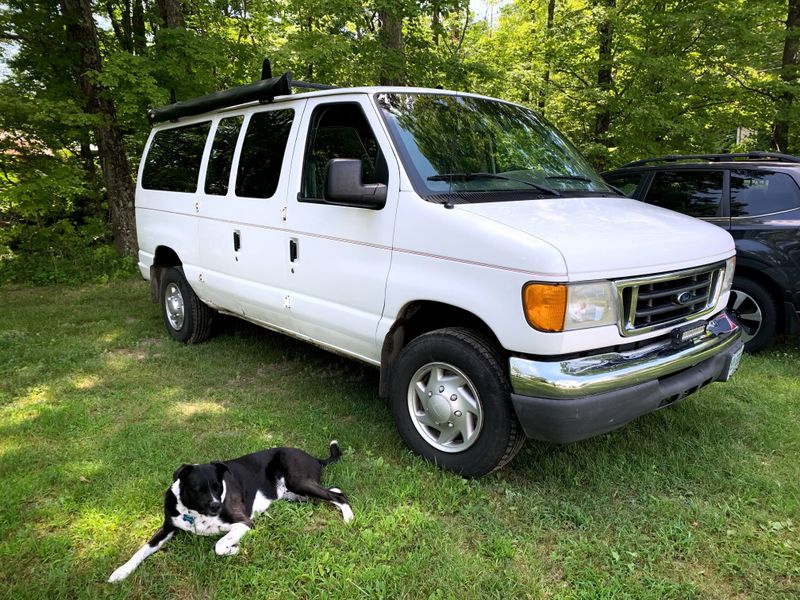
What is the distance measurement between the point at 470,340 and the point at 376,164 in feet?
4.11

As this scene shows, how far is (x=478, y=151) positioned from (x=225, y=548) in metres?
2.70

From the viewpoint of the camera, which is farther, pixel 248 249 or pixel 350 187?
pixel 248 249

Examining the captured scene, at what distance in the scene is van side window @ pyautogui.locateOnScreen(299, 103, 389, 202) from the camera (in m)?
3.59

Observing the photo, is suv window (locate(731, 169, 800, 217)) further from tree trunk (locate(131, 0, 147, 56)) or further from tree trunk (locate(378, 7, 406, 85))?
tree trunk (locate(131, 0, 147, 56))

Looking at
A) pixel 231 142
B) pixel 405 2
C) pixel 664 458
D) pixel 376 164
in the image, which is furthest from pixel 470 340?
pixel 405 2

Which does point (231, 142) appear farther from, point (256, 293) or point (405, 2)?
point (405, 2)

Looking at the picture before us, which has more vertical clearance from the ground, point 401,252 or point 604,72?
point 604,72

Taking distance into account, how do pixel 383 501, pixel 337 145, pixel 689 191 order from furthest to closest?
pixel 689 191
pixel 337 145
pixel 383 501

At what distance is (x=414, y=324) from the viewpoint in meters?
3.59

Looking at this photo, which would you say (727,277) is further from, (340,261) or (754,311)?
(340,261)

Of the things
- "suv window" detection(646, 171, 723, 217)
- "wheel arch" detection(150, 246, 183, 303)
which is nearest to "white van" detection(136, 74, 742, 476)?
"wheel arch" detection(150, 246, 183, 303)

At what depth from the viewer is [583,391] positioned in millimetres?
2676

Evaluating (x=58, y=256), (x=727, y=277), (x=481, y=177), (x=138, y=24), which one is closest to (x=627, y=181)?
(x=727, y=277)

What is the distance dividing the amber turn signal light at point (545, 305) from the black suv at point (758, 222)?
3661 millimetres
